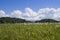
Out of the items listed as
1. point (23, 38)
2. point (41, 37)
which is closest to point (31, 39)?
point (23, 38)

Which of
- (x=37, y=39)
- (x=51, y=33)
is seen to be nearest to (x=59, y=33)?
(x=51, y=33)

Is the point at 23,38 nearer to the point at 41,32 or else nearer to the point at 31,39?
the point at 31,39

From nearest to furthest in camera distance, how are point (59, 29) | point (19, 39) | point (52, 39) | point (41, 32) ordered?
point (19, 39)
point (52, 39)
point (41, 32)
point (59, 29)

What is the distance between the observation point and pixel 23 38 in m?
10.9

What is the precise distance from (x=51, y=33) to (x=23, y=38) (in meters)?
2.88

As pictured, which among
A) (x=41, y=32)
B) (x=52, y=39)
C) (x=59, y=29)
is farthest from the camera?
(x=59, y=29)

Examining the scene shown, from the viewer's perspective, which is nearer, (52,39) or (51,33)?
(52,39)

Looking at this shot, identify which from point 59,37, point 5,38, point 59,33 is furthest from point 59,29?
point 5,38

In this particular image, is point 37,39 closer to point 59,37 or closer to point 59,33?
point 59,37

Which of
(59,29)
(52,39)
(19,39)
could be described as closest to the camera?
(19,39)

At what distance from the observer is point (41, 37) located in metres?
11.7

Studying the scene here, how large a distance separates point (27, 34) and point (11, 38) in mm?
1339

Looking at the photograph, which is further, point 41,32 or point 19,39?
point 41,32

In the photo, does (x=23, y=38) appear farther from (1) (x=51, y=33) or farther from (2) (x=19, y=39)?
(1) (x=51, y=33)
